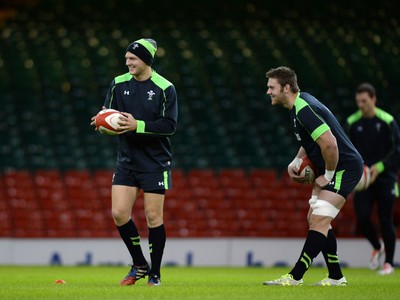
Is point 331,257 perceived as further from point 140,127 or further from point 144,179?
point 140,127

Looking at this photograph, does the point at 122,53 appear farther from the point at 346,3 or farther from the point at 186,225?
the point at 186,225

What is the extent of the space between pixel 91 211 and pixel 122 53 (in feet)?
26.3

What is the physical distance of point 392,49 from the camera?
2102 cm

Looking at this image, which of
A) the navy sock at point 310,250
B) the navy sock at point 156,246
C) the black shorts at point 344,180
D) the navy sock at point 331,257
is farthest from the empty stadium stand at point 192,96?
the navy sock at point 310,250

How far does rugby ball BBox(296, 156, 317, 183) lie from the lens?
7.14m

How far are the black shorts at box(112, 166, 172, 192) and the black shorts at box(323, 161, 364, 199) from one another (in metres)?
1.28

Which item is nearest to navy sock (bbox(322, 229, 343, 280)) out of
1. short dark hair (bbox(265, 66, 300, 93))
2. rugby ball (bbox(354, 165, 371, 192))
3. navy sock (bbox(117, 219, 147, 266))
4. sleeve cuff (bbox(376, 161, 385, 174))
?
short dark hair (bbox(265, 66, 300, 93))

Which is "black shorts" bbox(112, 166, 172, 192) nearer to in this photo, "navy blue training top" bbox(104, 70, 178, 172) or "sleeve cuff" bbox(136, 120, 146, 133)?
"navy blue training top" bbox(104, 70, 178, 172)

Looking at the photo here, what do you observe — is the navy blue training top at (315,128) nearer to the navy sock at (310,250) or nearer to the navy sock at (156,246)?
the navy sock at (310,250)

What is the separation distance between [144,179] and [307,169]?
4.22 ft

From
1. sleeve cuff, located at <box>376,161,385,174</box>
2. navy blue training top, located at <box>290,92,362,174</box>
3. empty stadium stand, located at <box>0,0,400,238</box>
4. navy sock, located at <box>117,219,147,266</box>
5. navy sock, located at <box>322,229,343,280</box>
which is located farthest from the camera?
empty stadium stand, located at <box>0,0,400,238</box>

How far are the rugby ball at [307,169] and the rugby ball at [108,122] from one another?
145 cm

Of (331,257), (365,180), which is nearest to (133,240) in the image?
(331,257)

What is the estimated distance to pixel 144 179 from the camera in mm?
7312
